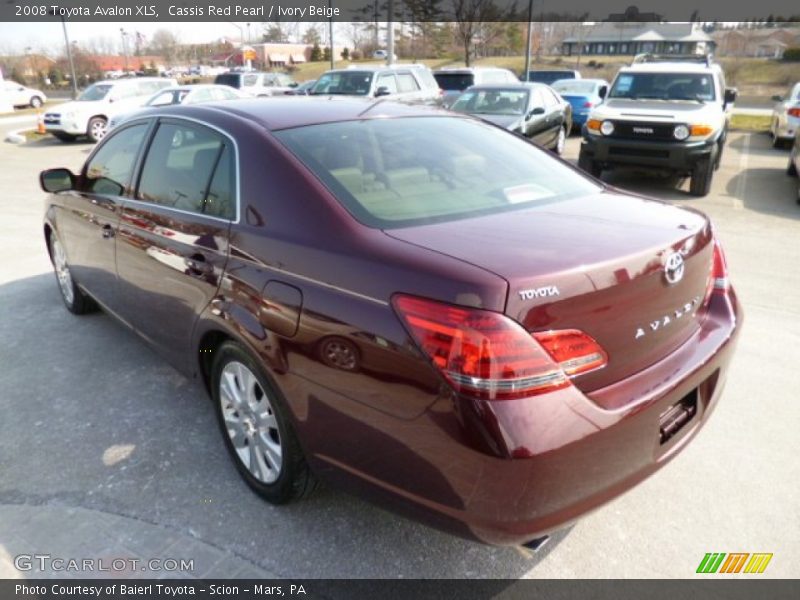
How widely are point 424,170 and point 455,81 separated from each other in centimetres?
1620

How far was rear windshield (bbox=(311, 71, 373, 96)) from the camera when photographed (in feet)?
44.5

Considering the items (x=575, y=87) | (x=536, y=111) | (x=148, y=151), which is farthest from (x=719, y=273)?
(x=575, y=87)

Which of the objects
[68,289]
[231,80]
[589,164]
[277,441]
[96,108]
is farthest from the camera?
[231,80]

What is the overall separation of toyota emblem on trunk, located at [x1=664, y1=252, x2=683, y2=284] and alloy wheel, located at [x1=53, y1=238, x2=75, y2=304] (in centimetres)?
434

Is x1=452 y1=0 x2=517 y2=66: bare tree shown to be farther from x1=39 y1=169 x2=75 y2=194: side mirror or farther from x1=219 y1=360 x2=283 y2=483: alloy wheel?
x1=219 y1=360 x2=283 y2=483: alloy wheel

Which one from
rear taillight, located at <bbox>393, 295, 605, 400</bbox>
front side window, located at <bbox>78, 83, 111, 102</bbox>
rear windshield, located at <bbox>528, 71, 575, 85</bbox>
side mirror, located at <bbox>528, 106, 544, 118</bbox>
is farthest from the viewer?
rear windshield, located at <bbox>528, 71, 575, 85</bbox>


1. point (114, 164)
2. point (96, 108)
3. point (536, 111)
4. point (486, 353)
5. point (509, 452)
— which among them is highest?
point (536, 111)

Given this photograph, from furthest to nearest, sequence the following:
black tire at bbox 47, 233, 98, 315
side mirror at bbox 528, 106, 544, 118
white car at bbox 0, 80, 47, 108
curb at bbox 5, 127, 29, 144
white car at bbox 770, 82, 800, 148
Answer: white car at bbox 0, 80, 47, 108
curb at bbox 5, 127, 29, 144
white car at bbox 770, 82, 800, 148
side mirror at bbox 528, 106, 544, 118
black tire at bbox 47, 233, 98, 315

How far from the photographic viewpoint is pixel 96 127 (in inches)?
695

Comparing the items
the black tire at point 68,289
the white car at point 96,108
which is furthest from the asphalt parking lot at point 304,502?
the white car at point 96,108

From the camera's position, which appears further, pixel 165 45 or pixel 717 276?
pixel 165 45

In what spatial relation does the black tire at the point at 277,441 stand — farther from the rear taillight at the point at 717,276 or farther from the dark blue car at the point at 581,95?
the dark blue car at the point at 581,95

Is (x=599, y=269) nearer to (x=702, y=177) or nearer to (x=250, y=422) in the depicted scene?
(x=250, y=422)

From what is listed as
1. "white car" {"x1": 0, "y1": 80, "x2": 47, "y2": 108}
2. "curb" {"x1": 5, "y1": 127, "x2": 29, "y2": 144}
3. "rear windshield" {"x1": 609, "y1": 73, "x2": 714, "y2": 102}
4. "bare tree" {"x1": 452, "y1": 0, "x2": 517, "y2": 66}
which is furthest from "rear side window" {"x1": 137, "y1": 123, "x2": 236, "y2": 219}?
"white car" {"x1": 0, "y1": 80, "x2": 47, "y2": 108}
